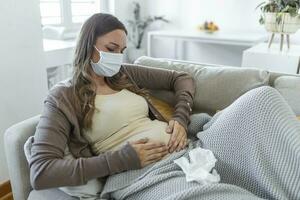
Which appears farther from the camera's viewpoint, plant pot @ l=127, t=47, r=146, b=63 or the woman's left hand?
plant pot @ l=127, t=47, r=146, b=63

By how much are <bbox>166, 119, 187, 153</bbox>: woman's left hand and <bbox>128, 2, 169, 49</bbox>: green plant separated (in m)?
2.39

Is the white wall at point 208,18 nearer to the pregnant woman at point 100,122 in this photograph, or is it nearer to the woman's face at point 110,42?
the pregnant woman at point 100,122

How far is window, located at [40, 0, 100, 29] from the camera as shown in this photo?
8.54 ft

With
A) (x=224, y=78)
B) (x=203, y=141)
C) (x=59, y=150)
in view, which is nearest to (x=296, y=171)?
(x=203, y=141)

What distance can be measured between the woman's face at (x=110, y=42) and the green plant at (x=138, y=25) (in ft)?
7.36

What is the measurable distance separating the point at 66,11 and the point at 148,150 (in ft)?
7.16

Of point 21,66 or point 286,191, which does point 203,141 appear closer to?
point 286,191

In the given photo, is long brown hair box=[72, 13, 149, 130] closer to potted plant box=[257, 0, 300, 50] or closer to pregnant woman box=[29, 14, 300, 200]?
pregnant woman box=[29, 14, 300, 200]

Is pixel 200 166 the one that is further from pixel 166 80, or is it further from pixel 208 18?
pixel 208 18

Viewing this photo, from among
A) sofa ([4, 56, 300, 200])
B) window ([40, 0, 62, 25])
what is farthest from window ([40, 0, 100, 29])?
sofa ([4, 56, 300, 200])

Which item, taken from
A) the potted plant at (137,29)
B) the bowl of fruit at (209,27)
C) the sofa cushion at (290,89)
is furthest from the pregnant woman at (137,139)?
the potted plant at (137,29)

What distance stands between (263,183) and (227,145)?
17 cm

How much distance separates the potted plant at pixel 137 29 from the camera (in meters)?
3.37

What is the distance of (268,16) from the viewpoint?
2139 mm
